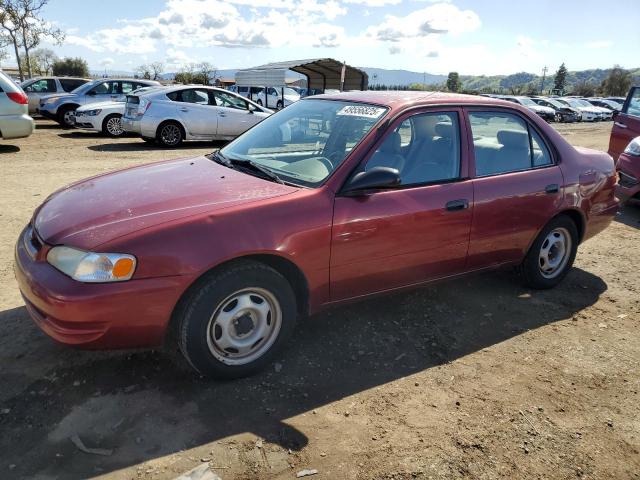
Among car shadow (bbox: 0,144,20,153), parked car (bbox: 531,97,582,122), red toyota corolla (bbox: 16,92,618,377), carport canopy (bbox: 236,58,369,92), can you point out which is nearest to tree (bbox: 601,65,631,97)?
parked car (bbox: 531,97,582,122)

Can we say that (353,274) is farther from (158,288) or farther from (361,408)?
(158,288)

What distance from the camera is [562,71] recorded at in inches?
3915

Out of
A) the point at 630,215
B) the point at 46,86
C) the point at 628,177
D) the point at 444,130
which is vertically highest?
the point at 444,130

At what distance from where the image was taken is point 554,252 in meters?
4.56

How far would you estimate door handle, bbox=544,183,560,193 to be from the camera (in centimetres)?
415

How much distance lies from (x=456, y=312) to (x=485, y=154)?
1.29 metres

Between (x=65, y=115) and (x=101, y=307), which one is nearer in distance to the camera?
(x=101, y=307)

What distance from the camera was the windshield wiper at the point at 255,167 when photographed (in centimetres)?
330

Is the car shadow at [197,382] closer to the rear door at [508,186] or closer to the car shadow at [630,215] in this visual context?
the rear door at [508,186]

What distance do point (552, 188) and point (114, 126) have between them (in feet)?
42.5

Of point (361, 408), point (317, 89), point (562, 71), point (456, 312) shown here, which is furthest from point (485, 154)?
point (562, 71)

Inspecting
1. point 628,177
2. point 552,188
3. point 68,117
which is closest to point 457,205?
point 552,188

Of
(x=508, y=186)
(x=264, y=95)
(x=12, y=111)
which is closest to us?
(x=508, y=186)

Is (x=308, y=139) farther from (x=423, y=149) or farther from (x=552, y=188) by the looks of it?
(x=552, y=188)
